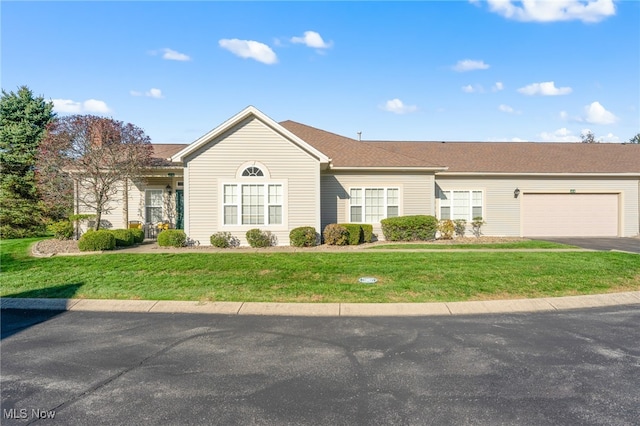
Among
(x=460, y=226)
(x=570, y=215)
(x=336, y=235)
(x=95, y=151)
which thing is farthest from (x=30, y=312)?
(x=570, y=215)

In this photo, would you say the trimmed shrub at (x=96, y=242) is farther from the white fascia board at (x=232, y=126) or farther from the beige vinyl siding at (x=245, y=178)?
the white fascia board at (x=232, y=126)

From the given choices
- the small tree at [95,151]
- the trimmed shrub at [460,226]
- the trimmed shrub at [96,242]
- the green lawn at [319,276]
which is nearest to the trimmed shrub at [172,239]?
the trimmed shrub at [96,242]

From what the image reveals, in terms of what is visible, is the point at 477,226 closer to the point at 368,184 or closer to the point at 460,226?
the point at 460,226

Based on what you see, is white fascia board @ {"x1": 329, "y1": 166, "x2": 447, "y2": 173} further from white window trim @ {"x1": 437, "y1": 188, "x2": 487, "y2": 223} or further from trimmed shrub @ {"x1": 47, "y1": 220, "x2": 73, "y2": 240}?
trimmed shrub @ {"x1": 47, "y1": 220, "x2": 73, "y2": 240}

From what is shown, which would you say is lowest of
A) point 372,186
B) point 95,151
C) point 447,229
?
point 447,229

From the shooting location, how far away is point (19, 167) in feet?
84.3

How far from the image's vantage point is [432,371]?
475cm

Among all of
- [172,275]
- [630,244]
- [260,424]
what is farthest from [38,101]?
[630,244]

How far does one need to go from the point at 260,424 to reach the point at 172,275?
23.3 ft

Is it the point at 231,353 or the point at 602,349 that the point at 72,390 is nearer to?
the point at 231,353

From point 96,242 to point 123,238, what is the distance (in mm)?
1362

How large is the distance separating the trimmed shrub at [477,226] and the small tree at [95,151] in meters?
15.1

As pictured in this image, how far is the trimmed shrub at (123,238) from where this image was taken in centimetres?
1481

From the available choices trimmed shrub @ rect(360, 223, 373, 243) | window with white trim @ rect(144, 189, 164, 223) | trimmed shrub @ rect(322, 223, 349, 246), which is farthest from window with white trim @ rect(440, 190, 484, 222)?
window with white trim @ rect(144, 189, 164, 223)
